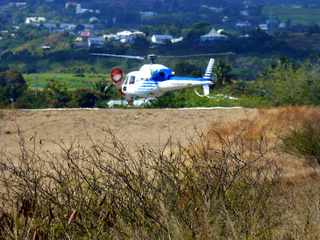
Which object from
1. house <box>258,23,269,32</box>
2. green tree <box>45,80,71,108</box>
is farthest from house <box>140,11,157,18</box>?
green tree <box>45,80,71,108</box>

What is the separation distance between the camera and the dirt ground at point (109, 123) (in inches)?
699

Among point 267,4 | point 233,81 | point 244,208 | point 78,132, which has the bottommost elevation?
point 267,4

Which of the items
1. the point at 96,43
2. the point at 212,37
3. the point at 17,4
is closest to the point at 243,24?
the point at 17,4

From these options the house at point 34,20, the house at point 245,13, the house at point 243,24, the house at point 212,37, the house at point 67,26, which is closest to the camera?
the house at point 212,37

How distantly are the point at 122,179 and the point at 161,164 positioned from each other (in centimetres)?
35

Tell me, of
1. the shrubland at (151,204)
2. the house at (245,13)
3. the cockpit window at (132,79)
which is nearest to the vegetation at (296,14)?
the house at (245,13)

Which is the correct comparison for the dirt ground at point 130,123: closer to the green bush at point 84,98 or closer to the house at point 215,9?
the green bush at point 84,98

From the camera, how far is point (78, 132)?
60.6ft

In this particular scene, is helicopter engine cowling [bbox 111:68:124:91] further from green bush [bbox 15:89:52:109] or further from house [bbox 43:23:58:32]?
house [bbox 43:23:58:32]

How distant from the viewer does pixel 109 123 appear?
20.0m

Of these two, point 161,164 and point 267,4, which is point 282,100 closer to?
point 161,164

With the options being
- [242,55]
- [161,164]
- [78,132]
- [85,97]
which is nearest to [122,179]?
[161,164]

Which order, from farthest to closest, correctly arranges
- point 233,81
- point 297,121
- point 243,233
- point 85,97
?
point 233,81
point 85,97
point 297,121
point 243,233

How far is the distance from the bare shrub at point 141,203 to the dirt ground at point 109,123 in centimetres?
1012
